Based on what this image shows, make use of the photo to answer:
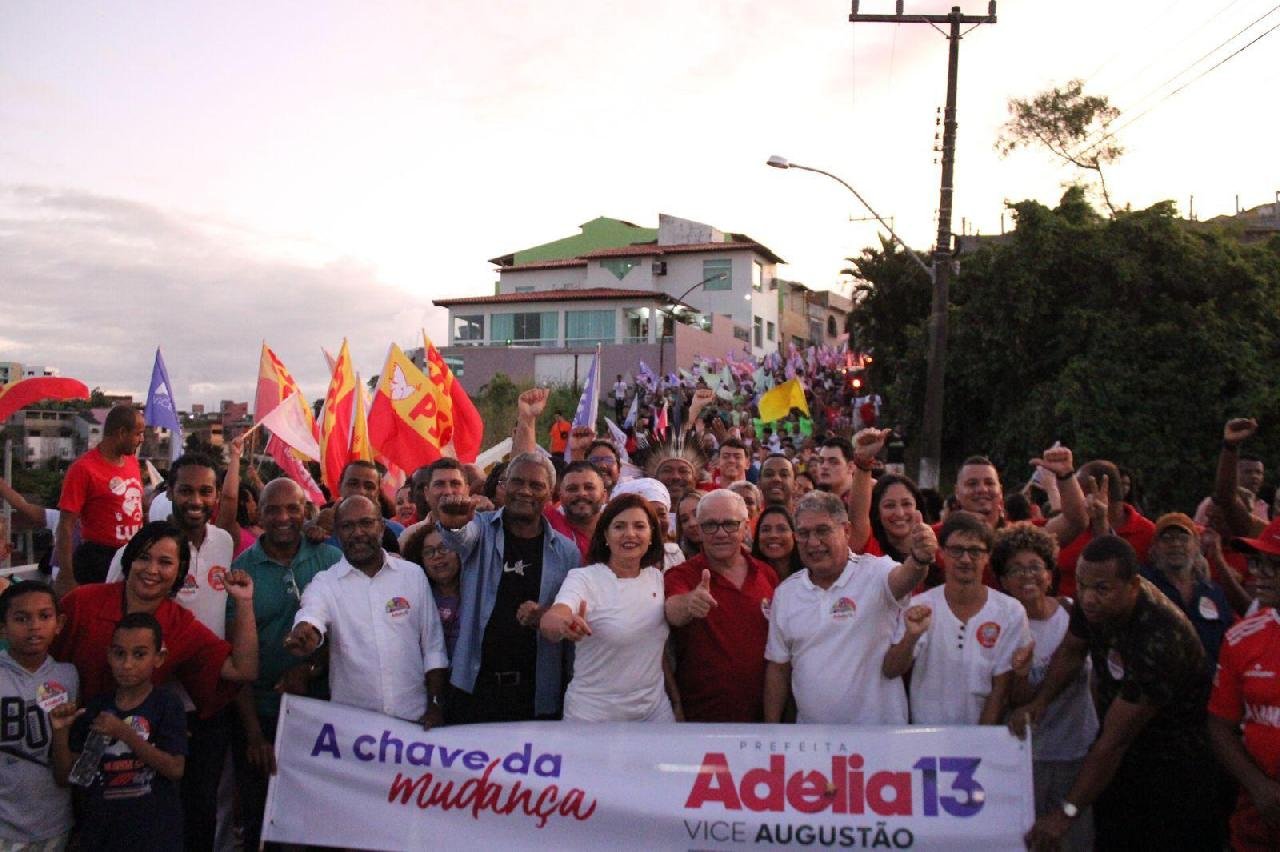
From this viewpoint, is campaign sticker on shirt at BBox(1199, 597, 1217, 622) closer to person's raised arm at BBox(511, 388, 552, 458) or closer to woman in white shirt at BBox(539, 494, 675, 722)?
woman in white shirt at BBox(539, 494, 675, 722)

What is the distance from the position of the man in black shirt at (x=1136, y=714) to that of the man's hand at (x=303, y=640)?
294 centimetres

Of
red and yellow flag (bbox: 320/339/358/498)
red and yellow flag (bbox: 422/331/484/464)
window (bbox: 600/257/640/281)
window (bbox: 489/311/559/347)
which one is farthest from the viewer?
window (bbox: 600/257/640/281)

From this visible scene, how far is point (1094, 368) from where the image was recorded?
20562 millimetres

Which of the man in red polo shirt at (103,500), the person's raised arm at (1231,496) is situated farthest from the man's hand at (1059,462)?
the man in red polo shirt at (103,500)

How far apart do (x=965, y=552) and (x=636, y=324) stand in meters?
48.1

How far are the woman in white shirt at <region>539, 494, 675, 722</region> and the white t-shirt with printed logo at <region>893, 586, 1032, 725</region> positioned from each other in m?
1.05

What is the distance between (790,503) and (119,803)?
4.16 meters

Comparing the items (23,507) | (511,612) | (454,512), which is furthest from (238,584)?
(23,507)

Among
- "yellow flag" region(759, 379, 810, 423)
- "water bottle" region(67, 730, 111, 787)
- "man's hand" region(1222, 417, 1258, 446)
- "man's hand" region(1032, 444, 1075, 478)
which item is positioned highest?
"yellow flag" region(759, 379, 810, 423)

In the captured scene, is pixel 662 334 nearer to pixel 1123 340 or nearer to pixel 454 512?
pixel 1123 340

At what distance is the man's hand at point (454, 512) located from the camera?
17.0 ft

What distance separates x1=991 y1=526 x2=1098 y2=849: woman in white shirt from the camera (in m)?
4.52

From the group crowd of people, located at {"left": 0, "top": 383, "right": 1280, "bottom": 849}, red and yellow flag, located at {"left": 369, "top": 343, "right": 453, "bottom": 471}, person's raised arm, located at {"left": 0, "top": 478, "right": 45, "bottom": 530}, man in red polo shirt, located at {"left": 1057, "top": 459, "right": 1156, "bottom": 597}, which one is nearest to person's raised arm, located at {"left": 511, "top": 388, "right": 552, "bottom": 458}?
crowd of people, located at {"left": 0, "top": 383, "right": 1280, "bottom": 849}

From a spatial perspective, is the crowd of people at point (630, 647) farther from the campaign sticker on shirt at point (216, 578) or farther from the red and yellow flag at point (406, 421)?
the red and yellow flag at point (406, 421)
